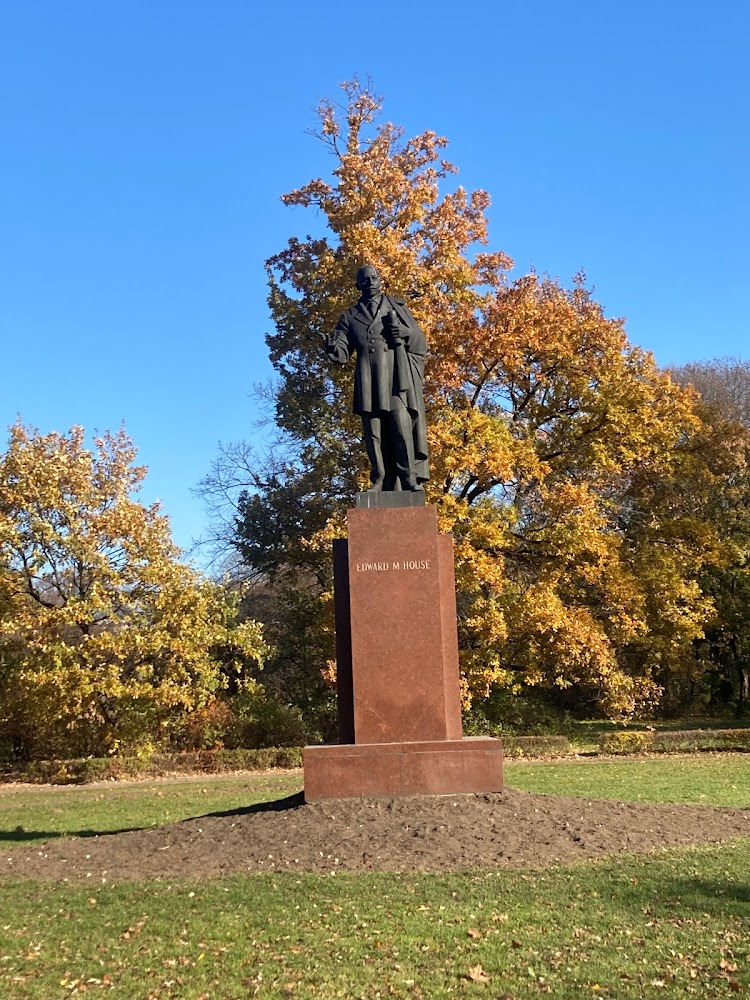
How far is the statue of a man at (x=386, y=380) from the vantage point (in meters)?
11.5

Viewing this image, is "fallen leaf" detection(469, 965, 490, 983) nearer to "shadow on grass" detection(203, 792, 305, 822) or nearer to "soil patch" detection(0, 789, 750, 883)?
"soil patch" detection(0, 789, 750, 883)

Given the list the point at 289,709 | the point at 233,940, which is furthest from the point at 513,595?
the point at 233,940

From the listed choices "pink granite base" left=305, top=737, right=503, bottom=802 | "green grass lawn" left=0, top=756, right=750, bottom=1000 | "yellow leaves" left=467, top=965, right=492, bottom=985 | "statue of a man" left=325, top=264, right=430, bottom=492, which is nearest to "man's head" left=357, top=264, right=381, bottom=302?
"statue of a man" left=325, top=264, right=430, bottom=492

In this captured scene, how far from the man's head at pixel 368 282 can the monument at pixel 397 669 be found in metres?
2.52

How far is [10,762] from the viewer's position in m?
24.1

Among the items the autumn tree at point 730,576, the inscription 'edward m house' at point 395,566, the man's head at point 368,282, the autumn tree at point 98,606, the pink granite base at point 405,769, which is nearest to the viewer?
the pink granite base at point 405,769

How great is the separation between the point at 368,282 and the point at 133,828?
7.46 meters

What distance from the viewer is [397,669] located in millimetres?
10070

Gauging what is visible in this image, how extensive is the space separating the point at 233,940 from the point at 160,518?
17.5 meters

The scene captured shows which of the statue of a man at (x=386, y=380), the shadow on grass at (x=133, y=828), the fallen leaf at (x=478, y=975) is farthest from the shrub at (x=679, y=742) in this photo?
the fallen leaf at (x=478, y=975)

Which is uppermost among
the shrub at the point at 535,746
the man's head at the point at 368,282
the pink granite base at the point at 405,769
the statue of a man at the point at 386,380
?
the man's head at the point at 368,282

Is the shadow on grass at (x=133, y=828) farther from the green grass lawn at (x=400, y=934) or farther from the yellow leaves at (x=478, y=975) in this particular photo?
the yellow leaves at (x=478, y=975)

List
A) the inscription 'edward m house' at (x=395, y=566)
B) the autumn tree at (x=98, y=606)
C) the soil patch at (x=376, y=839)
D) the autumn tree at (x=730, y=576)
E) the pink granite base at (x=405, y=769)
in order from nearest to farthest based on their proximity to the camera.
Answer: the soil patch at (x=376, y=839) → the pink granite base at (x=405, y=769) → the inscription 'edward m house' at (x=395, y=566) → the autumn tree at (x=98, y=606) → the autumn tree at (x=730, y=576)

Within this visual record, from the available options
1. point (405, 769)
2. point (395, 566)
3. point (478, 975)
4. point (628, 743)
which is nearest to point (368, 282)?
point (395, 566)
